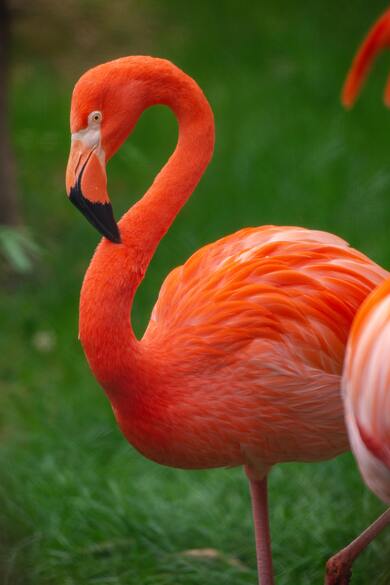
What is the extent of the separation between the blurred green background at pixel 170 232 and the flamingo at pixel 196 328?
0.84 m

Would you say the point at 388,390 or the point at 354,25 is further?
the point at 354,25

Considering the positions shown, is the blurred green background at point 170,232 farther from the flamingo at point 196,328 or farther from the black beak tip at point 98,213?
the black beak tip at point 98,213

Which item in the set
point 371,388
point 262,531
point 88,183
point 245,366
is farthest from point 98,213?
point 262,531

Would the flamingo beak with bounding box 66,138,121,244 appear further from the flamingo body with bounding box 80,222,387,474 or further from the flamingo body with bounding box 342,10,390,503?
the flamingo body with bounding box 342,10,390,503

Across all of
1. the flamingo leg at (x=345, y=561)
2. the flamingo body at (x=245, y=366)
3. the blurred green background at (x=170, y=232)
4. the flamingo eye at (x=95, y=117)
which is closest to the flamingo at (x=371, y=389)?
the flamingo body at (x=245, y=366)

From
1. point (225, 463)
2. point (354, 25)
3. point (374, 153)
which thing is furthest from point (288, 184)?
point (225, 463)

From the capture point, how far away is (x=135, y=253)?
2936 mm

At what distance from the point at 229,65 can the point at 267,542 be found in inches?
163

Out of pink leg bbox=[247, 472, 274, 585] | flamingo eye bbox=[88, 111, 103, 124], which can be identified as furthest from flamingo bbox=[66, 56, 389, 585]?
pink leg bbox=[247, 472, 274, 585]

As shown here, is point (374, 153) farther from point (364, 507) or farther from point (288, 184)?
point (364, 507)

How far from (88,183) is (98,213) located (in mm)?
79

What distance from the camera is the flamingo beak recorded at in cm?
276

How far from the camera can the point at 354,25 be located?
727cm

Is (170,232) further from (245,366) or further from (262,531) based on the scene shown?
(245,366)
